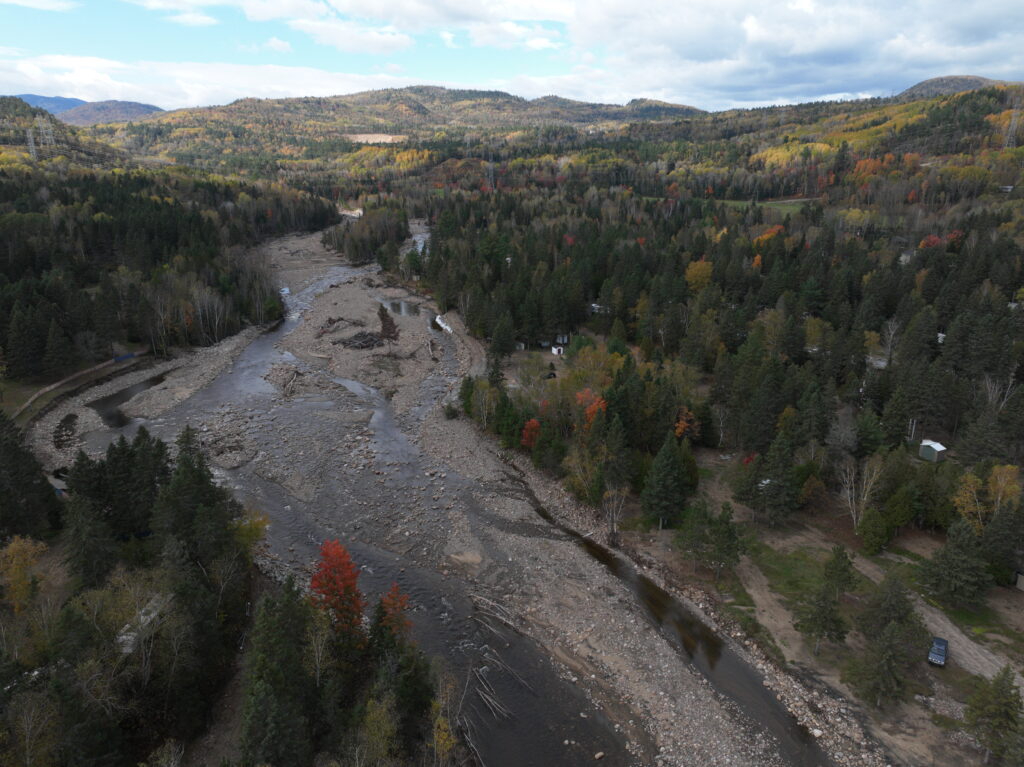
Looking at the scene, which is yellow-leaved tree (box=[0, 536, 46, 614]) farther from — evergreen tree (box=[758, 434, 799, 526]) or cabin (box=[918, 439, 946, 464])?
cabin (box=[918, 439, 946, 464])

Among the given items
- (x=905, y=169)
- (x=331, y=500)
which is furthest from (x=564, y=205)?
(x=331, y=500)

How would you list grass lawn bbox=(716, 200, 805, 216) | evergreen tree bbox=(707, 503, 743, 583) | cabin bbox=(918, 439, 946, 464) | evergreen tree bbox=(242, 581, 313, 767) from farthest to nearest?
grass lawn bbox=(716, 200, 805, 216), cabin bbox=(918, 439, 946, 464), evergreen tree bbox=(707, 503, 743, 583), evergreen tree bbox=(242, 581, 313, 767)

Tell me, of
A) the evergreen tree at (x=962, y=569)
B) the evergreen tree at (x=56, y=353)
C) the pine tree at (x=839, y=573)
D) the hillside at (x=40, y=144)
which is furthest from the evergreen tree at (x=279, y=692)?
the hillside at (x=40, y=144)

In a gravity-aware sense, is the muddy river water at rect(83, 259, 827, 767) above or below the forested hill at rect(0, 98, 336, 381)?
below

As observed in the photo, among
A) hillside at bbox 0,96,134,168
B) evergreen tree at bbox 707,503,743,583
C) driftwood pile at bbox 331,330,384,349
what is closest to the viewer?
evergreen tree at bbox 707,503,743,583

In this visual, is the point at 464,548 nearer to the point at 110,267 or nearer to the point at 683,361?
the point at 683,361

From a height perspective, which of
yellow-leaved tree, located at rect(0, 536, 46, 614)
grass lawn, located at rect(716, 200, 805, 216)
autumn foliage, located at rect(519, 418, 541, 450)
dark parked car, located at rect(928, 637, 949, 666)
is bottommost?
dark parked car, located at rect(928, 637, 949, 666)

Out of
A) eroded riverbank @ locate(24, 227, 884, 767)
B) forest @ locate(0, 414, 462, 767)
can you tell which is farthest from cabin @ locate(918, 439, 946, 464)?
forest @ locate(0, 414, 462, 767)
